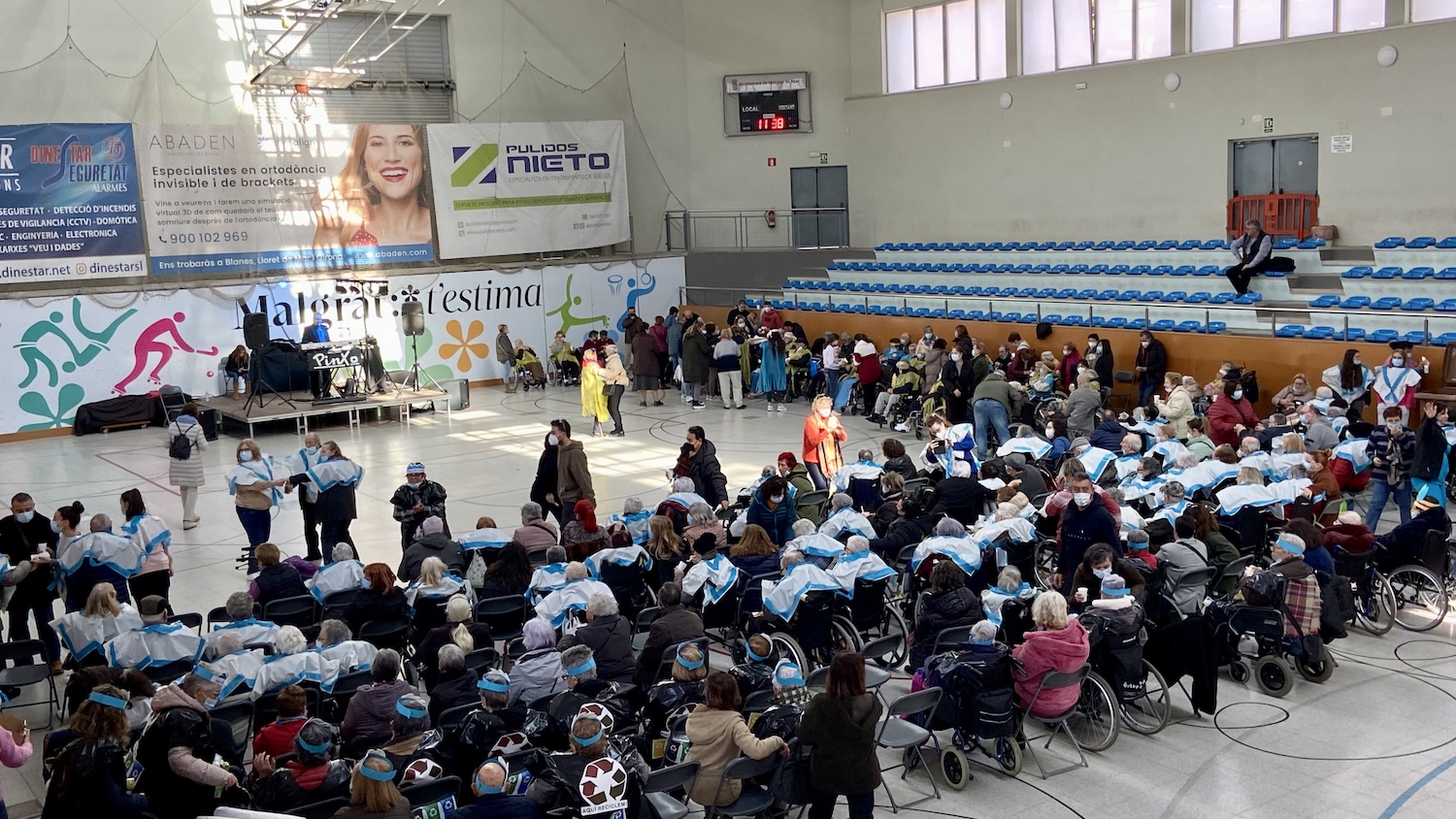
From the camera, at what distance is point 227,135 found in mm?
23203

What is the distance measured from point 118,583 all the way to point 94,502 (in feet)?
21.9

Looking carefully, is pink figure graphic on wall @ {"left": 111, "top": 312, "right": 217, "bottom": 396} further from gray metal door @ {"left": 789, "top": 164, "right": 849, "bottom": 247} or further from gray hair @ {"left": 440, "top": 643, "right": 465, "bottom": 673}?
gray hair @ {"left": 440, "top": 643, "right": 465, "bottom": 673}

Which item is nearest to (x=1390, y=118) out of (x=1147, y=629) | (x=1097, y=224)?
(x=1097, y=224)

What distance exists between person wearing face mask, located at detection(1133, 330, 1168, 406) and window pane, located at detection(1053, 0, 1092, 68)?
328 inches

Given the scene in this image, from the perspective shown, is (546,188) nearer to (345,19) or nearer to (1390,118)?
(345,19)

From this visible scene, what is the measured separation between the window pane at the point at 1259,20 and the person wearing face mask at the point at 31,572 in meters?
19.1

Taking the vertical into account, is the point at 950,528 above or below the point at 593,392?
below

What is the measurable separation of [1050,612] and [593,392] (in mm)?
12200

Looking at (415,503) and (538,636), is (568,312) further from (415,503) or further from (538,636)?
(538,636)

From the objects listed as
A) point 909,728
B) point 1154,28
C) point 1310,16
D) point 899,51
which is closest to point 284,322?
point 899,51

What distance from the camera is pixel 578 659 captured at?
7.15 m

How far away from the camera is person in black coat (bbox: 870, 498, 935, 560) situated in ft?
32.5

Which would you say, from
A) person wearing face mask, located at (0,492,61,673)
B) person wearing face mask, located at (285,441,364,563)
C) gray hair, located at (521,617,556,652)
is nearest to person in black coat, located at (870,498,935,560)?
gray hair, located at (521,617,556,652)

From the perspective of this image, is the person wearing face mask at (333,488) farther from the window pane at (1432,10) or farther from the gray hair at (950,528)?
the window pane at (1432,10)
